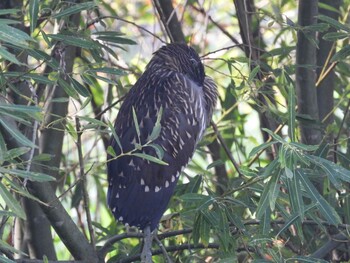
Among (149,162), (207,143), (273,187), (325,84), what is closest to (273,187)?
(273,187)

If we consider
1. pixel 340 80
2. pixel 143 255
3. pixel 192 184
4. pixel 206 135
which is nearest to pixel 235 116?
pixel 206 135

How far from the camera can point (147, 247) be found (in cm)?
301

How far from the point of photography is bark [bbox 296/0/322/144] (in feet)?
10.6

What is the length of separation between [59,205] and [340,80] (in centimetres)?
168

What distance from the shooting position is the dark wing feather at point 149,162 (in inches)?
132

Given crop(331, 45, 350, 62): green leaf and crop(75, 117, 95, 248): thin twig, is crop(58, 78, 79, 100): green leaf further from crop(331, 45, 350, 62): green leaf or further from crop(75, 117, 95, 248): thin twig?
crop(331, 45, 350, 62): green leaf

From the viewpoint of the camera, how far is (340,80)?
159 inches

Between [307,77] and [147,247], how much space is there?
92cm

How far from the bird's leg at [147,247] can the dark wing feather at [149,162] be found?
109 millimetres

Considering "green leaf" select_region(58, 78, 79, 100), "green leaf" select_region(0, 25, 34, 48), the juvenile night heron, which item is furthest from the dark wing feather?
"green leaf" select_region(0, 25, 34, 48)

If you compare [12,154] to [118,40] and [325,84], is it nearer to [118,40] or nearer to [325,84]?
[118,40]

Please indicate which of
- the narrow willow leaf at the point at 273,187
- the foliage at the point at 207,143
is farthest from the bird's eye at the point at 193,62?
the narrow willow leaf at the point at 273,187

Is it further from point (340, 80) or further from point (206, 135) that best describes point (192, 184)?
point (340, 80)

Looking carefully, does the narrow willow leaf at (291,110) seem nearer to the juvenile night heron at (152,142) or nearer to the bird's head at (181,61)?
the juvenile night heron at (152,142)
